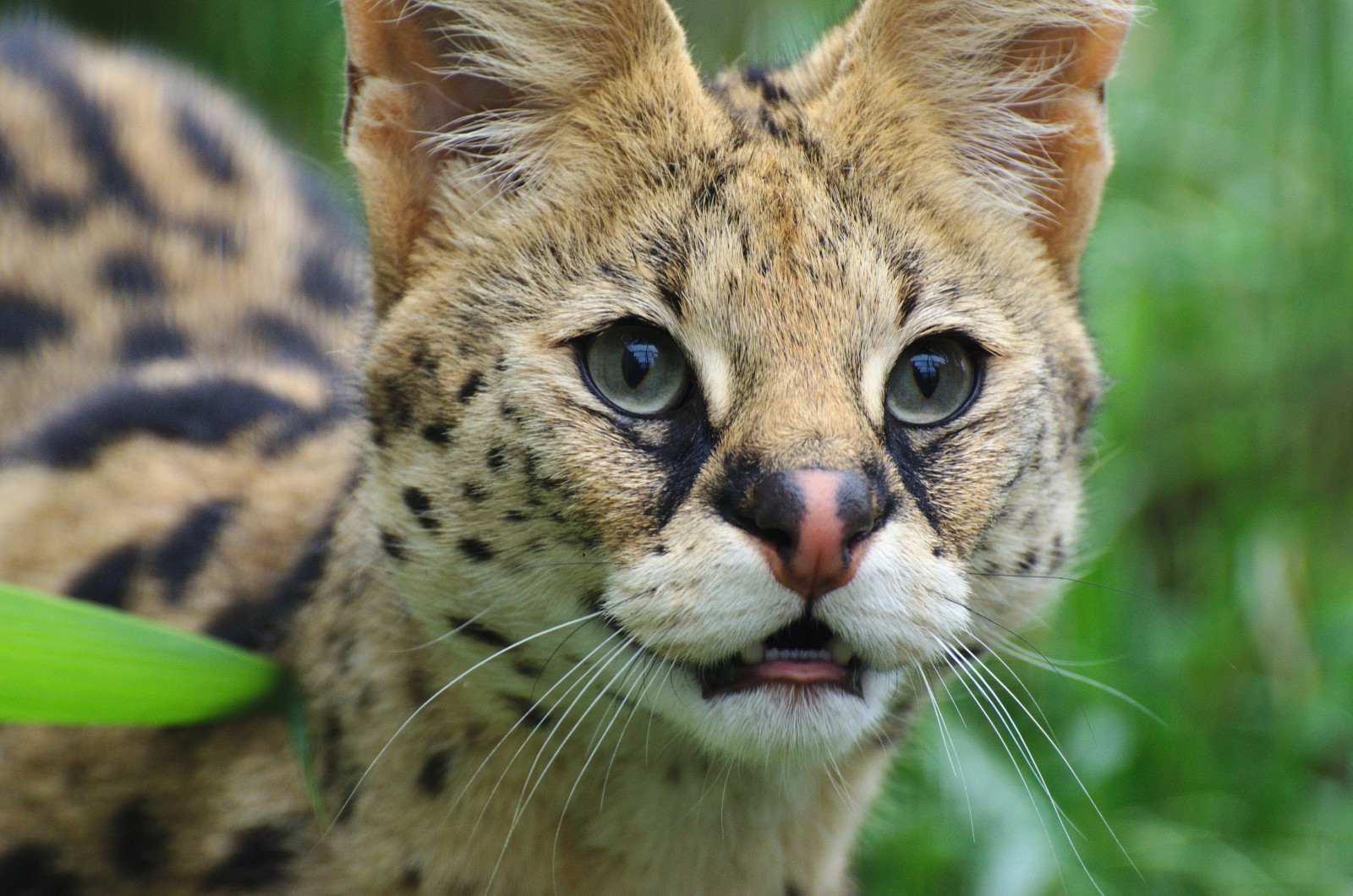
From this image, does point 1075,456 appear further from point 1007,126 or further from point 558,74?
point 558,74

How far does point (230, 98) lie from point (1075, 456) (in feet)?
12.6

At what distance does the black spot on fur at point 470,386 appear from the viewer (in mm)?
2617

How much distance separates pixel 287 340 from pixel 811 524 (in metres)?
2.62

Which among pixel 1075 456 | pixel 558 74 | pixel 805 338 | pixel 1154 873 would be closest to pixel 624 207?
pixel 558 74

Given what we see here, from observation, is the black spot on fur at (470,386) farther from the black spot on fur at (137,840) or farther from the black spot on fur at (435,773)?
the black spot on fur at (137,840)

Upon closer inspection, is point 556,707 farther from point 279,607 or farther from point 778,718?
point 279,607

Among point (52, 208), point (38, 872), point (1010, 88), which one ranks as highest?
point (1010, 88)

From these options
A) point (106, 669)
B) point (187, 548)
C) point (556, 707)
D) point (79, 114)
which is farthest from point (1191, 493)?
point (79, 114)

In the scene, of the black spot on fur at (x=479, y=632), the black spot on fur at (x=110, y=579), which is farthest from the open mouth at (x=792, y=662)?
the black spot on fur at (x=110, y=579)

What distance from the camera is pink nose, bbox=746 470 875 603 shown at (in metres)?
2.17

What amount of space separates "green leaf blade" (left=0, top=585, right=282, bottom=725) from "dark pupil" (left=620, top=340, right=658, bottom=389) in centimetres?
108

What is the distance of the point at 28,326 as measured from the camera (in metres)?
4.20

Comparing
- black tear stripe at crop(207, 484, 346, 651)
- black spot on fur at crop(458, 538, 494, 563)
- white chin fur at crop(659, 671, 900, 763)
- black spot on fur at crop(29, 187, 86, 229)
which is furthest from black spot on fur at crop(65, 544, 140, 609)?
white chin fur at crop(659, 671, 900, 763)

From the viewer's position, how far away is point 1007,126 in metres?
3.04
